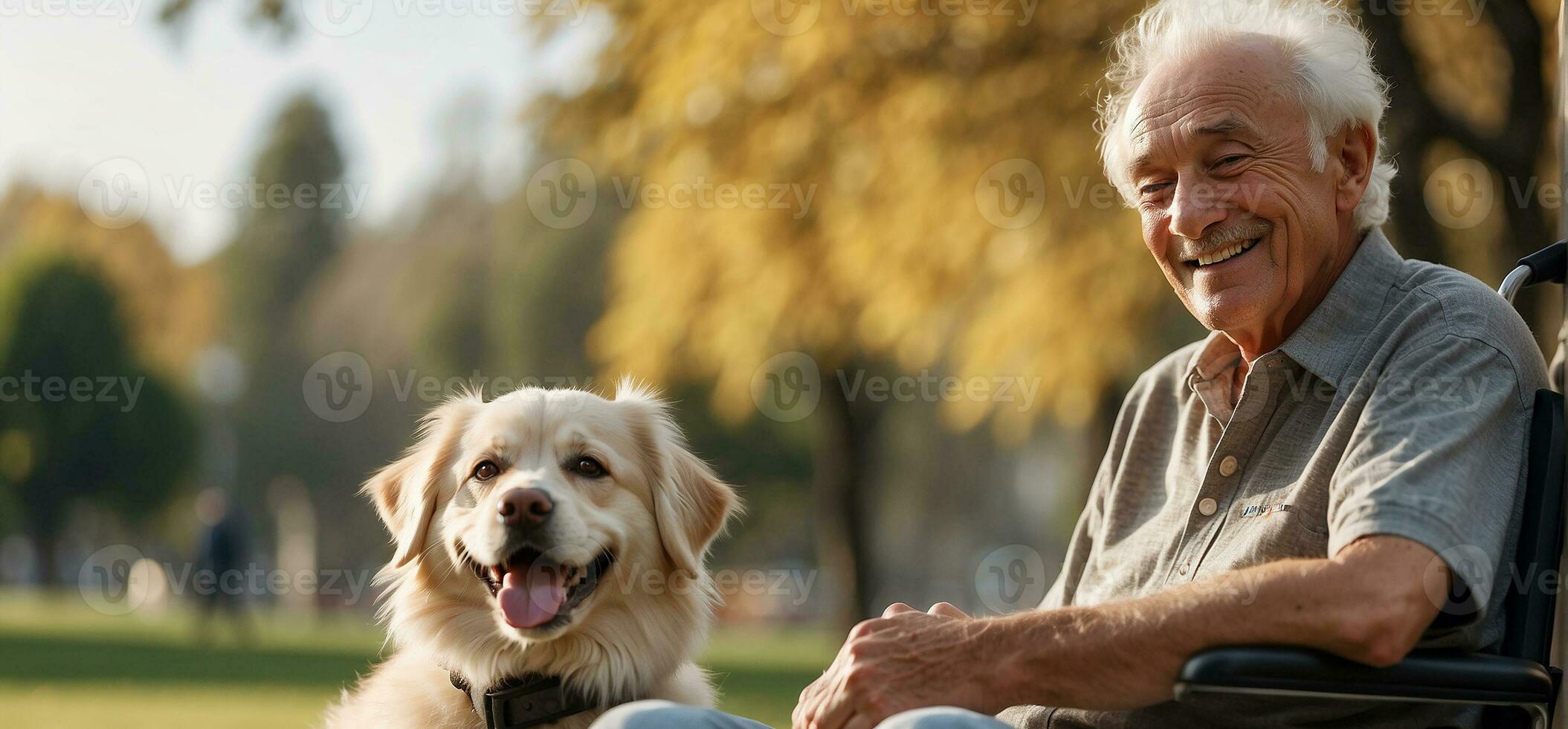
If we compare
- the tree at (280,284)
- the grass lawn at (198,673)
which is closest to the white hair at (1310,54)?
the grass lawn at (198,673)

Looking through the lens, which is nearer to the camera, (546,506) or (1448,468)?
(1448,468)

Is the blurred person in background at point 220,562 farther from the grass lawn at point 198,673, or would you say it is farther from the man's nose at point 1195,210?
the man's nose at point 1195,210

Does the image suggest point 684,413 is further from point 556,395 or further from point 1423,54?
point 556,395

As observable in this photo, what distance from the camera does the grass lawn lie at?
32.3 ft

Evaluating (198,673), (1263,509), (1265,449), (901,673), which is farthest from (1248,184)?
(198,673)

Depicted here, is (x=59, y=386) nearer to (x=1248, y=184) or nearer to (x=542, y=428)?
(x=542, y=428)

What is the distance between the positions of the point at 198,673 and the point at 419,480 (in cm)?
1195

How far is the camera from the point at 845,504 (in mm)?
16578

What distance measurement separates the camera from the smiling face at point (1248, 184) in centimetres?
265

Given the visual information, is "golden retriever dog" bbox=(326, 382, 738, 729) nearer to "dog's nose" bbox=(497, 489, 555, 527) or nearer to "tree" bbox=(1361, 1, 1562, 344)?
"dog's nose" bbox=(497, 489, 555, 527)

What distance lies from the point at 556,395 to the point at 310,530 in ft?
139

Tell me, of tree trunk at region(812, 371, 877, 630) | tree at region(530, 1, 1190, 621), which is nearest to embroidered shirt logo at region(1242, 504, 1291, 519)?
tree at region(530, 1, 1190, 621)

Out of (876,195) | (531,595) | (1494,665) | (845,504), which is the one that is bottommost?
(845,504)

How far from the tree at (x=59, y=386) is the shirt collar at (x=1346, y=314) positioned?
37.8m
